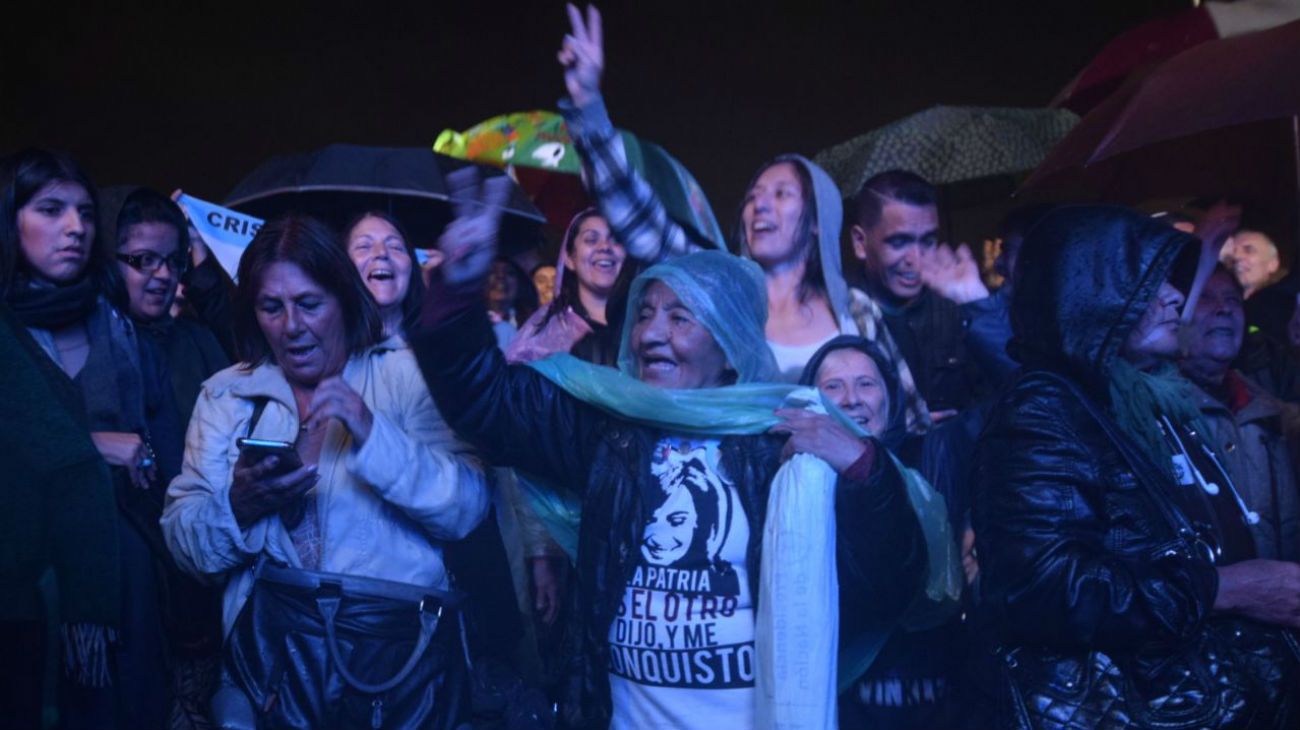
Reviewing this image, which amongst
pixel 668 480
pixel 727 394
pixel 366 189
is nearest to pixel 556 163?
pixel 366 189

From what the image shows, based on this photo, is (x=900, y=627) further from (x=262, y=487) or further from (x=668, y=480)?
(x=262, y=487)

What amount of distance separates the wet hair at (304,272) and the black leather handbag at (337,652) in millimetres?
605

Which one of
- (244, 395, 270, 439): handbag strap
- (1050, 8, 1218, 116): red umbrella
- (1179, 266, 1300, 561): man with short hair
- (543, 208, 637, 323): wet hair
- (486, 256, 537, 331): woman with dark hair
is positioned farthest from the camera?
(486, 256, 537, 331): woman with dark hair

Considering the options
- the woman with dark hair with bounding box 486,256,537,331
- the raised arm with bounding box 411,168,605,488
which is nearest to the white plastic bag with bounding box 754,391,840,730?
the raised arm with bounding box 411,168,605,488

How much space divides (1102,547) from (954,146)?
2834mm

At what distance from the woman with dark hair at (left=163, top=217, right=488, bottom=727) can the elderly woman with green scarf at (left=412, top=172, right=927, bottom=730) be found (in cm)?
20

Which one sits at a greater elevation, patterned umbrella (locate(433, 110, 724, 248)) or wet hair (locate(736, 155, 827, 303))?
patterned umbrella (locate(433, 110, 724, 248))

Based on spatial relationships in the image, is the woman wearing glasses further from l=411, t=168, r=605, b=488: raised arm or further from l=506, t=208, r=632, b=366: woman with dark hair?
l=411, t=168, r=605, b=488: raised arm

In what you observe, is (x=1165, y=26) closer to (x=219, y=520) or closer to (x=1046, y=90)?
(x=1046, y=90)

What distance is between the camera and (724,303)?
3.09 metres

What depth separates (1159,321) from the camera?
10.1 ft

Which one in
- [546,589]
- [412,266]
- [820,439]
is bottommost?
[546,589]

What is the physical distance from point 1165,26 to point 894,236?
146cm

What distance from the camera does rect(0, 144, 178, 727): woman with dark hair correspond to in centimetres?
330
